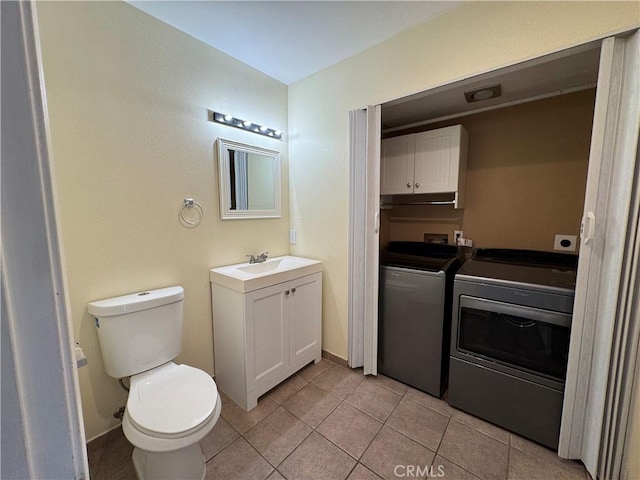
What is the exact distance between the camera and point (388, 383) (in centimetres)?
203

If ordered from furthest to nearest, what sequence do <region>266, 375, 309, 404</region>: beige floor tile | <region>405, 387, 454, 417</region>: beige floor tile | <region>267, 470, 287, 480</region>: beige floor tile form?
1. <region>266, 375, 309, 404</region>: beige floor tile
2. <region>405, 387, 454, 417</region>: beige floor tile
3. <region>267, 470, 287, 480</region>: beige floor tile

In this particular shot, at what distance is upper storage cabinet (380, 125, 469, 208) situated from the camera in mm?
2094

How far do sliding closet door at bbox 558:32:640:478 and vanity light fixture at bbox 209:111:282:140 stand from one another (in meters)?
1.96

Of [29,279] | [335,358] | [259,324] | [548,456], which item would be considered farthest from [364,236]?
[29,279]

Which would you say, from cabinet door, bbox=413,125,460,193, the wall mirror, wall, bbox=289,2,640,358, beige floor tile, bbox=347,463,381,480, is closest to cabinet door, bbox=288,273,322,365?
wall, bbox=289,2,640,358

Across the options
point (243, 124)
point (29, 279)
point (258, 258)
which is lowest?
point (258, 258)

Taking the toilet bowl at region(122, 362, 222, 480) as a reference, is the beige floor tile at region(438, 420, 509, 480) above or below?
below

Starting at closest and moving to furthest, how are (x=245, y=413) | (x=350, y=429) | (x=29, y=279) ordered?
(x=29, y=279) → (x=350, y=429) → (x=245, y=413)

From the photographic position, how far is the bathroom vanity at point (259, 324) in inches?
67.9

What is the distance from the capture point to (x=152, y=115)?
5.32 feet

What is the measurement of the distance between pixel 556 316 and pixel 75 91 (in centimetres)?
273

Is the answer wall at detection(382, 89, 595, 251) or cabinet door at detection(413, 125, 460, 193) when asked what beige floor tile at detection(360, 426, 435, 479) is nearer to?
wall at detection(382, 89, 595, 251)

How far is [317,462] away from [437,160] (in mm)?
2183

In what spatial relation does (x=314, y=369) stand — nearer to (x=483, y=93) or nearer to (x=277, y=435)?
(x=277, y=435)
